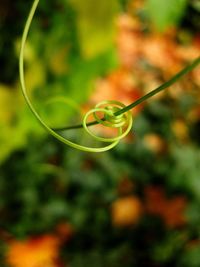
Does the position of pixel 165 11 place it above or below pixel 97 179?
below

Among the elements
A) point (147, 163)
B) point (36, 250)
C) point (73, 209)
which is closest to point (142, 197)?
point (147, 163)

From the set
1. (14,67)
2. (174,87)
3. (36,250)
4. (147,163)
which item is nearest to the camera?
(14,67)

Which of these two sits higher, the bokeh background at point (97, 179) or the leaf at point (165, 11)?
the bokeh background at point (97, 179)

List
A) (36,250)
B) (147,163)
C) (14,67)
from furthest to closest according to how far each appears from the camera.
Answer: (147,163) < (36,250) < (14,67)

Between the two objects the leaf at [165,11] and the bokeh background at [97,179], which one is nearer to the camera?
the leaf at [165,11]

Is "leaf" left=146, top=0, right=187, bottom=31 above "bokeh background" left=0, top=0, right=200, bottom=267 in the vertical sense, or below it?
below

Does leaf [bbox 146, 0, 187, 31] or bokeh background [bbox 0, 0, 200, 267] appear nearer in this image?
leaf [bbox 146, 0, 187, 31]

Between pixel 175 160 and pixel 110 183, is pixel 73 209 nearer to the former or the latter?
pixel 110 183

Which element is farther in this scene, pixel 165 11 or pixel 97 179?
pixel 97 179
